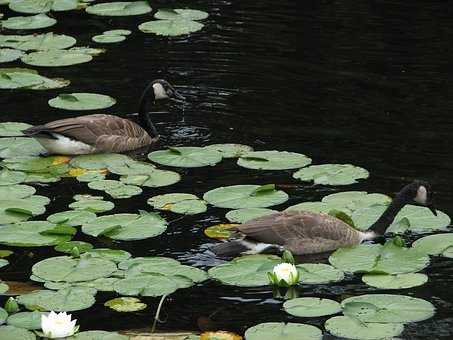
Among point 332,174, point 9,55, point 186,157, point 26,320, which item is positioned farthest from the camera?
point 9,55

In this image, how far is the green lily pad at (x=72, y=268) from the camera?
9344 millimetres

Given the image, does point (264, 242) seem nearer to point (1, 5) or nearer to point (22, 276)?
point (22, 276)

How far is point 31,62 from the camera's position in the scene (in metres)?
14.4

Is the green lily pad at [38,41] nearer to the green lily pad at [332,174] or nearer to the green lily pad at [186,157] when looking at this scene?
the green lily pad at [186,157]

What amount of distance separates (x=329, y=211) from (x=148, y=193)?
1.60 m

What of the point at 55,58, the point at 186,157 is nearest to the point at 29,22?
the point at 55,58

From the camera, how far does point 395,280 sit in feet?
30.6

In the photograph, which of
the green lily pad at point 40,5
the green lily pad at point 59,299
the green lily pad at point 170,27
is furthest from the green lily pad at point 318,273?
the green lily pad at point 40,5

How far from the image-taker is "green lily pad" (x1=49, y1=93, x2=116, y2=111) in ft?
42.8

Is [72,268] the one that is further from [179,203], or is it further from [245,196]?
[245,196]

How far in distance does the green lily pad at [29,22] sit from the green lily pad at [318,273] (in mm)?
6945

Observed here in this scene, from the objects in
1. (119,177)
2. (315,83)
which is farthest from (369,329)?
(315,83)

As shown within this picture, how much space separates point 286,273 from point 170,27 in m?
6.94

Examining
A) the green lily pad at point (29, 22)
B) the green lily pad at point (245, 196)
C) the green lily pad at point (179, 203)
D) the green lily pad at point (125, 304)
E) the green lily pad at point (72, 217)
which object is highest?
the green lily pad at point (29, 22)
